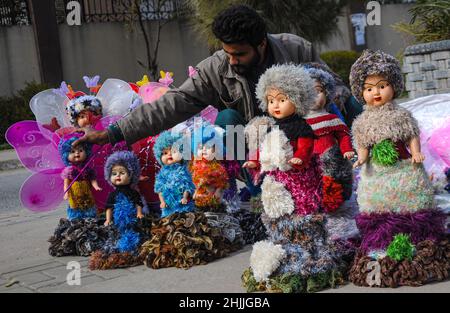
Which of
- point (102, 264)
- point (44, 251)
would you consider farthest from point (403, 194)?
point (44, 251)

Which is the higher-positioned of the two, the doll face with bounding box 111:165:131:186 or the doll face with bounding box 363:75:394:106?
the doll face with bounding box 363:75:394:106

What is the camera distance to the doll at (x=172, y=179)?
3859mm

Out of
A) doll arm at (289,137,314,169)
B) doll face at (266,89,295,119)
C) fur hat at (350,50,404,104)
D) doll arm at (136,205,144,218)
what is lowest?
doll arm at (136,205,144,218)

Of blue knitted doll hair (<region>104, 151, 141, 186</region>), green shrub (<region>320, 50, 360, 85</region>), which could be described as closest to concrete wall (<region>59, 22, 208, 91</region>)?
green shrub (<region>320, 50, 360, 85</region>)

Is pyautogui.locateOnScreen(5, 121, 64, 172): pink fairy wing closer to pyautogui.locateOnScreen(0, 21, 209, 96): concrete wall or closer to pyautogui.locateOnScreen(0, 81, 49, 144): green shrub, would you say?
pyautogui.locateOnScreen(0, 81, 49, 144): green shrub

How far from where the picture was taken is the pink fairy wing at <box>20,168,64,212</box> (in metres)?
4.23

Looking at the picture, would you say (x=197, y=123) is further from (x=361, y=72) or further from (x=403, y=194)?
(x=403, y=194)

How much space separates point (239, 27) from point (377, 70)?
834 mm

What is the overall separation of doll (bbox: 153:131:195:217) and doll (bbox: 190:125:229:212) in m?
0.09

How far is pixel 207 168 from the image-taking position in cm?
398

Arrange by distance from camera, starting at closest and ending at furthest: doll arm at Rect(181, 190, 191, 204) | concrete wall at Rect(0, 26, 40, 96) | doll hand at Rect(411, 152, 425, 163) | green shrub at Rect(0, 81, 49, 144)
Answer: doll hand at Rect(411, 152, 425, 163) < doll arm at Rect(181, 190, 191, 204) < green shrub at Rect(0, 81, 49, 144) < concrete wall at Rect(0, 26, 40, 96)

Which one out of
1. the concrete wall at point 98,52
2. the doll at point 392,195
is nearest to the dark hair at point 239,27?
the doll at point 392,195

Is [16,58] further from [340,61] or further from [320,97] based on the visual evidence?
[320,97]

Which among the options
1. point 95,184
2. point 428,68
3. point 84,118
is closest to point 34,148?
point 84,118
